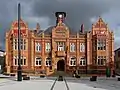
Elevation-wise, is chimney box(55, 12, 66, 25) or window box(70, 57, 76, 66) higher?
chimney box(55, 12, 66, 25)

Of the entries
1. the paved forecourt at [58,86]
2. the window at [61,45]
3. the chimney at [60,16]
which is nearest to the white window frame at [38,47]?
the window at [61,45]

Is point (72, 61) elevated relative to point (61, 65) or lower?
elevated

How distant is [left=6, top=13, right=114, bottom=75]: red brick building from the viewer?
66.9 metres

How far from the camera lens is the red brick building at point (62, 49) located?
66.9 meters

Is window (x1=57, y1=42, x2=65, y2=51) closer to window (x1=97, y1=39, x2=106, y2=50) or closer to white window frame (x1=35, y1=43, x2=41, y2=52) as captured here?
white window frame (x1=35, y1=43, x2=41, y2=52)

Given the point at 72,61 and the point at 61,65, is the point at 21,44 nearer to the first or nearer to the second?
the point at 61,65

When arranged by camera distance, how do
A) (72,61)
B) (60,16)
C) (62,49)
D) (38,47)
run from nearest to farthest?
(62,49), (38,47), (72,61), (60,16)

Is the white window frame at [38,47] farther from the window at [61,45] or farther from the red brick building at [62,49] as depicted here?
the window at [61,45]

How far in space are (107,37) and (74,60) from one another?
8.66 meters

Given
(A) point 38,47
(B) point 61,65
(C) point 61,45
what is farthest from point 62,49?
(A) point 38,47

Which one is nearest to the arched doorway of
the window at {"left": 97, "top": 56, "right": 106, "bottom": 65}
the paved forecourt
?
the window at {"left": 97, "top": 56, "right": 106, "bottom": 65}

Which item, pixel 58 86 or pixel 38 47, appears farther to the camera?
pixel 38 47

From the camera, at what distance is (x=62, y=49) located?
67.8m

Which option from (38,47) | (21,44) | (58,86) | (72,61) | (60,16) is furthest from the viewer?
(60,16)
